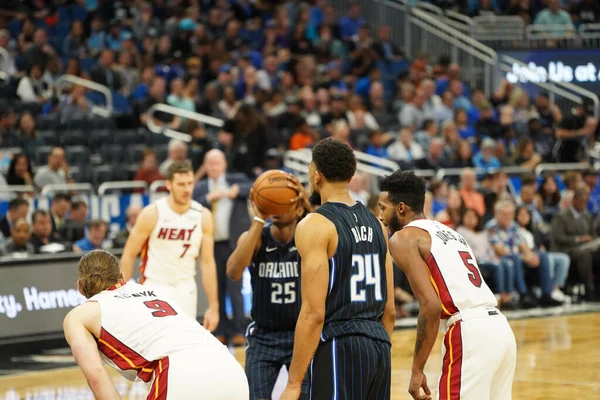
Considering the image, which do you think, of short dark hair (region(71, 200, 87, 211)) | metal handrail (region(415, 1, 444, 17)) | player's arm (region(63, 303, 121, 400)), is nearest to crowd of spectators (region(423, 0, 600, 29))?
metal handrail (region(415, 1, 444, 17))

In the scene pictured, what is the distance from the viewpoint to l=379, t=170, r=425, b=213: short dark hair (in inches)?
229

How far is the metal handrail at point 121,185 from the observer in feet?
48.3

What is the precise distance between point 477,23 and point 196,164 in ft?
36.1

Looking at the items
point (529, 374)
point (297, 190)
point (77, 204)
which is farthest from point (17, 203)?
point (297, 190)

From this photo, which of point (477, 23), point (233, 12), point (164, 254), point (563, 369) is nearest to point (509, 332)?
point (164, 254)

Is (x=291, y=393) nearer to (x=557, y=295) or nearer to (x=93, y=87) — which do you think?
(x=557, y=295)

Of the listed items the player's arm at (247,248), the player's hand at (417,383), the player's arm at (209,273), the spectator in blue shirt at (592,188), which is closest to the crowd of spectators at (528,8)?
the spectator in blue shirt at (592,188)

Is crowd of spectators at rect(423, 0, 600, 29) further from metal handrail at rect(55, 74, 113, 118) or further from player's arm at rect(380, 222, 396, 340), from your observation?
player's arm at rect(380, 222, 396, 340)

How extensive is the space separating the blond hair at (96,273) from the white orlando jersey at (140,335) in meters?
0.05

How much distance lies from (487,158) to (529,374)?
835 centimetres

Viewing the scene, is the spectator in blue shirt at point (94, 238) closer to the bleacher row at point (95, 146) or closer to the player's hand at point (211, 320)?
the bleacher row at point (95, 146)

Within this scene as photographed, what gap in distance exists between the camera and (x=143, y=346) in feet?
16.0

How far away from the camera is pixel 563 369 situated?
10312mm

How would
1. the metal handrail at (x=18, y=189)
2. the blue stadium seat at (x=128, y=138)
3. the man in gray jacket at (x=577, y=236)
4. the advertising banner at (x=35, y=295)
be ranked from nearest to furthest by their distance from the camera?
1. the advertising banner at (x=35, y=295)
2. the metal handrail at (x=18, y=189)
3. the man in gray jacket at (x=577, y=236)
4. the blue stadium seat at (x=128, y=138)
